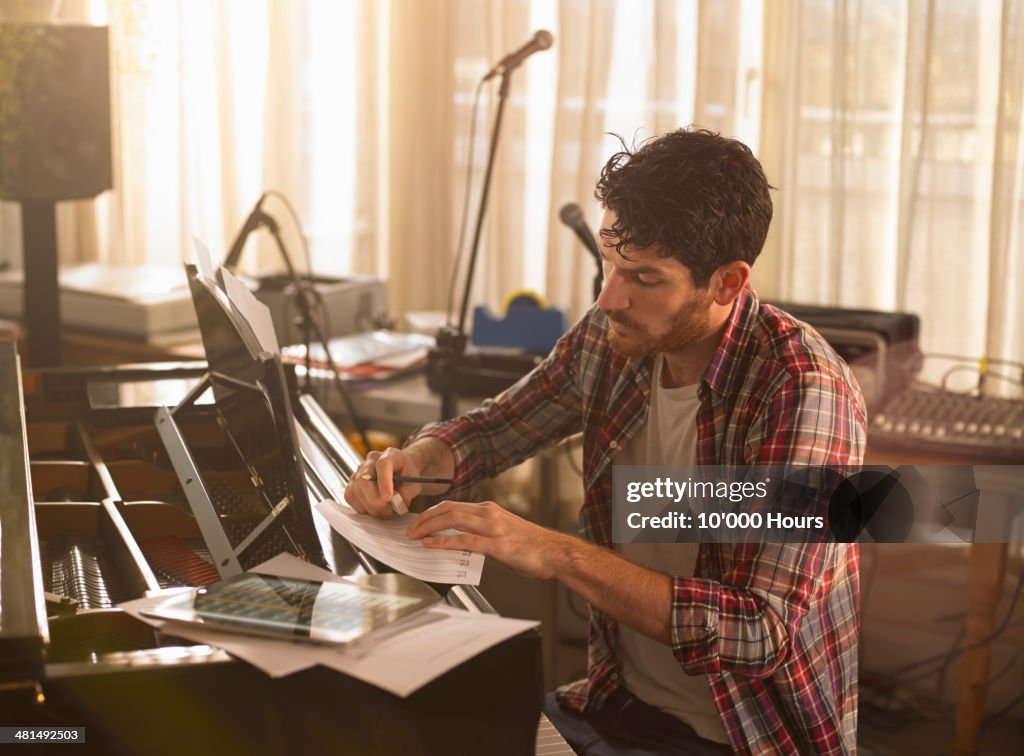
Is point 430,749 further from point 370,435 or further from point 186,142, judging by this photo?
point 186,142

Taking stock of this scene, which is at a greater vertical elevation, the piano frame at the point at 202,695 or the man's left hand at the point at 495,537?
the man's left hand at the point at 495,537

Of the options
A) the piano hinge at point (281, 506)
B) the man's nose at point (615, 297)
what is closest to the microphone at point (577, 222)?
the man's nose at point (615, 297)

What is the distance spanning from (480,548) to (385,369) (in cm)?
138

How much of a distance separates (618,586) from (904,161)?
182 cm

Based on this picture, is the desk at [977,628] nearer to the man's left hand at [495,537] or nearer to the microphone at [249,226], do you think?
the man's left hand at [495,537]

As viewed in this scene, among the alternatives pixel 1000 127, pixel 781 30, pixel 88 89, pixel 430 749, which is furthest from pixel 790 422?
pixel 88 89

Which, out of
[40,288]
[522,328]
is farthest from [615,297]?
[40,288]

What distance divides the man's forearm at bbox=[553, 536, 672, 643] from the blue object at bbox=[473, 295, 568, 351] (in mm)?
1200

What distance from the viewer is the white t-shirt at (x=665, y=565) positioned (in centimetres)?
142

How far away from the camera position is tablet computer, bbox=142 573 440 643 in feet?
3.04

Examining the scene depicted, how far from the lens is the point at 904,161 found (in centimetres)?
265

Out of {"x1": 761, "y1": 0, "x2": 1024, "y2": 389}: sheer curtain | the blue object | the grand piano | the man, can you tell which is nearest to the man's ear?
the man

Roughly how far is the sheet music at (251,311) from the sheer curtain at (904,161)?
69.0 inches

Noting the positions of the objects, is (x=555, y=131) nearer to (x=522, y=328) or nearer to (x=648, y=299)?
(x=522, y=328)
